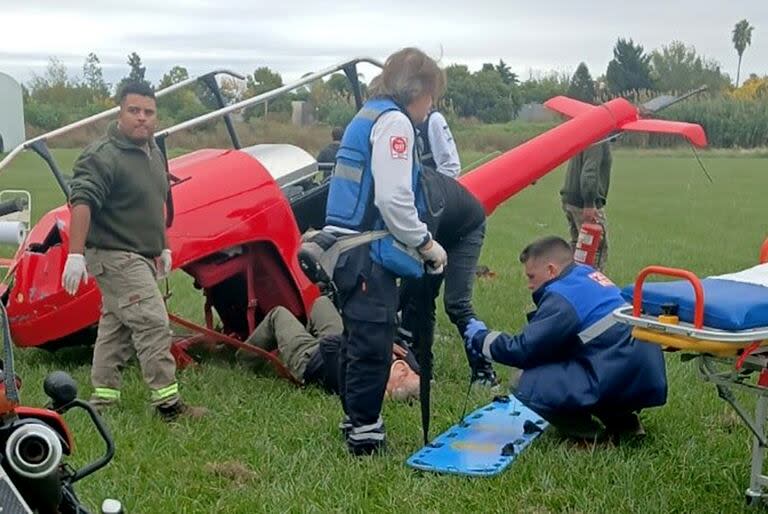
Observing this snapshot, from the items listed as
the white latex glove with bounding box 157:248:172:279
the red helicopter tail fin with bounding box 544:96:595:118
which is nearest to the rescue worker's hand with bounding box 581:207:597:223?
the red helicopter tail fin with bounding box 544:96:595:118

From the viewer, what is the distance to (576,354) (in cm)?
488

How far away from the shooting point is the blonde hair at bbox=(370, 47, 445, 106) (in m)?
4.84

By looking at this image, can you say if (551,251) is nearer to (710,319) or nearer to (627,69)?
(710,319)

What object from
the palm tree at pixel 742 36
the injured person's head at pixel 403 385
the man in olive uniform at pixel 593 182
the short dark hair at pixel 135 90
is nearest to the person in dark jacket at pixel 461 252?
the injured person's head at pixel 403 385

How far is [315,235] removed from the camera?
4977 mm

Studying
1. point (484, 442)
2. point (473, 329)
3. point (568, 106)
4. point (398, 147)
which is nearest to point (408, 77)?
point (398, 147)

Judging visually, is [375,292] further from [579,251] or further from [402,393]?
[579,251]

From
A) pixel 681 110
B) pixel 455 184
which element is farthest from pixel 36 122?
pixel 455 184

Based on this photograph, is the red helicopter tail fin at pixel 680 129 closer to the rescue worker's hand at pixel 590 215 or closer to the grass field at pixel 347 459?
the grass field at pixel 347 459

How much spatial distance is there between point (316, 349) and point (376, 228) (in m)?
1.54

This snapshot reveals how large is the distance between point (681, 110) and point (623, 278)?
39.3m

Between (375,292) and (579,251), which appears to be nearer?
(375,292)

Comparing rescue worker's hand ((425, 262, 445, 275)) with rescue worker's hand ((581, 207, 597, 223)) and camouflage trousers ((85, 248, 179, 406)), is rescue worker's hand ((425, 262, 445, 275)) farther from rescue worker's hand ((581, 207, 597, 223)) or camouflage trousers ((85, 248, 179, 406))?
rescue worker's hand ((581, 207, 597, 223))

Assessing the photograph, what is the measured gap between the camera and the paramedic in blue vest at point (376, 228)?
4711mm
